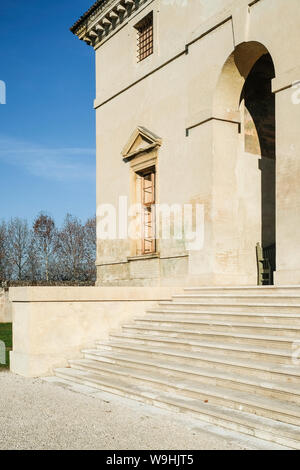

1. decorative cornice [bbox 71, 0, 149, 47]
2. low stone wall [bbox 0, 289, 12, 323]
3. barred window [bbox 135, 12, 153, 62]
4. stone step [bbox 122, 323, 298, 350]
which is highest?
decorative cornice [bbox 71, 0, 149, 47]

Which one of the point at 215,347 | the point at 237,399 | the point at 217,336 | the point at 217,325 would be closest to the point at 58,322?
the point at 217,325

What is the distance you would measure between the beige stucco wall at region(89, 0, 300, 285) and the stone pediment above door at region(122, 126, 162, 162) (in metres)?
0.23

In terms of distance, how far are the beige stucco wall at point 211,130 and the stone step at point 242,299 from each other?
1213mm

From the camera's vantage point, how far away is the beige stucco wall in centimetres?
1036

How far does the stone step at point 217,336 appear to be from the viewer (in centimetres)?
704

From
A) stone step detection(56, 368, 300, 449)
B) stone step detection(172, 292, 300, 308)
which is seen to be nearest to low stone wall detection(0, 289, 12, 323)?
stone step detection(172, 292, 300, 308)

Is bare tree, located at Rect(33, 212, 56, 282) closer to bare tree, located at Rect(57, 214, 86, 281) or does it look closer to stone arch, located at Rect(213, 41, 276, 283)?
bare tree, located at Rect(57, 214, 86, 281)

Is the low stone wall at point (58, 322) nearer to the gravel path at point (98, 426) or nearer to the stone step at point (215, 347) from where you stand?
the stone step at point (215, 347)

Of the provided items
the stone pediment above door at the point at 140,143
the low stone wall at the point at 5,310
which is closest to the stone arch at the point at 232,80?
the stone pediment above door at the point at 140,143

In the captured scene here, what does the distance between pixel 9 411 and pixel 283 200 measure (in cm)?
665

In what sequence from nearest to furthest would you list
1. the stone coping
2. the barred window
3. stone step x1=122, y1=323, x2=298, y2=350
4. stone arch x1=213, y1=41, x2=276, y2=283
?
stone step x1=122, y1=323, x2=298, y2=350 < the stone coping < stone arch x1=213, y1=41, x2=276, y2=283 < the barred window

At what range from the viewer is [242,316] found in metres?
8.51

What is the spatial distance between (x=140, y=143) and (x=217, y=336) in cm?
924

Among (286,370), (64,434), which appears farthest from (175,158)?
(64,434)
